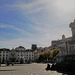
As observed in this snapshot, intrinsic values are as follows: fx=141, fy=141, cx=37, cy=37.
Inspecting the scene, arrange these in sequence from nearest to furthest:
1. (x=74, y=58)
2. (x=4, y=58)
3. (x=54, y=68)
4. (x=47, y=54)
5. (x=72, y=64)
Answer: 1. (x=72, y=64)
2. (x=74, y=58)
3. (x=54, y=68)
4. (x=47, y=54)
5. (x=4, y=58)

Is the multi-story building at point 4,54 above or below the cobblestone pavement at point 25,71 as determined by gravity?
above

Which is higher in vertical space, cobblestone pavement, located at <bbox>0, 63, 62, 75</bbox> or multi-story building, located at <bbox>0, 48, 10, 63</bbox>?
multi-story building, located at <bbox>0, 48, 10, 63</bbox>

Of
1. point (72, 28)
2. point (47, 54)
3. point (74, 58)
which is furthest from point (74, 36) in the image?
point (47, 54)

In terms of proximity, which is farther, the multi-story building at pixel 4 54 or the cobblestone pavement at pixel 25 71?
the multi-story building at pixel 4 54

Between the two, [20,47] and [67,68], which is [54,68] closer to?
[67,68]

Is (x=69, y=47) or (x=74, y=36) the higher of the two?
(x=74, y=36)

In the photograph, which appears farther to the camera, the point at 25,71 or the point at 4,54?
the point at 4,54

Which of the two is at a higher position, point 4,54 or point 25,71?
point 4,54

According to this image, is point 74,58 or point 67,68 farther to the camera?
point 74,58

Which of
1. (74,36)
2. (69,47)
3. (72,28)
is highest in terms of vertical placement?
(72,28)

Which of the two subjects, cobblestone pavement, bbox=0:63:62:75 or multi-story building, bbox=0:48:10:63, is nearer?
cobblestone pavement, bbox=0:63:62:75

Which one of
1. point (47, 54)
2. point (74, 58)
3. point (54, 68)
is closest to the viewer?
point (74, 58)

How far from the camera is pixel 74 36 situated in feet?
130

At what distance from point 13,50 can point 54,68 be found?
12372 cm
